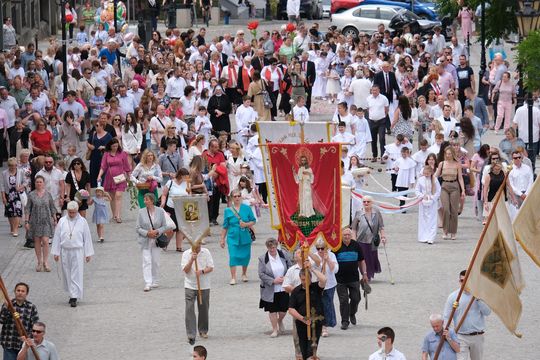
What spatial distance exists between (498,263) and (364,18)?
40.0m

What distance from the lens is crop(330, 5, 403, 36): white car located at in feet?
185

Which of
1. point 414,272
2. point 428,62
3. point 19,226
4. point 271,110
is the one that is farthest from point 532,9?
point 428,62

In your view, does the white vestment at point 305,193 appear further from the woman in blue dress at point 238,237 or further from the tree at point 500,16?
the tree at point 500,16

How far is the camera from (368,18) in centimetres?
5675

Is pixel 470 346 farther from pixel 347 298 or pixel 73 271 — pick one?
pixel 73 271

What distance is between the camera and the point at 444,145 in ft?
97.5

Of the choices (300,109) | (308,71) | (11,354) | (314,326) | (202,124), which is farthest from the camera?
(308,71)

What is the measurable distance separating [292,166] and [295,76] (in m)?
15.3

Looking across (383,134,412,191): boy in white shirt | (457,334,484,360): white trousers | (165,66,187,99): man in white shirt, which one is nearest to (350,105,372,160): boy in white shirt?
(383,134,412,191): boy in white shirt

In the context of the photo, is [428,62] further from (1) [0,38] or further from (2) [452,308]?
(2) [452,308]

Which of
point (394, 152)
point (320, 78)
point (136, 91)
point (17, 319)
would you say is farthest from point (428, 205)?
point (320, 78)

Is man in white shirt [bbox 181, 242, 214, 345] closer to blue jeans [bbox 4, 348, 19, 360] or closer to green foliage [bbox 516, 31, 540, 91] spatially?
blue jeans [bbox 4, 348, 19, 360]

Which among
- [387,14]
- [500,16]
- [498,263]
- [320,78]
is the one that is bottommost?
[320,78]

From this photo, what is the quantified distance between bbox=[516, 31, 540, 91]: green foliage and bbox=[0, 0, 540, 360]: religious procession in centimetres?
28
